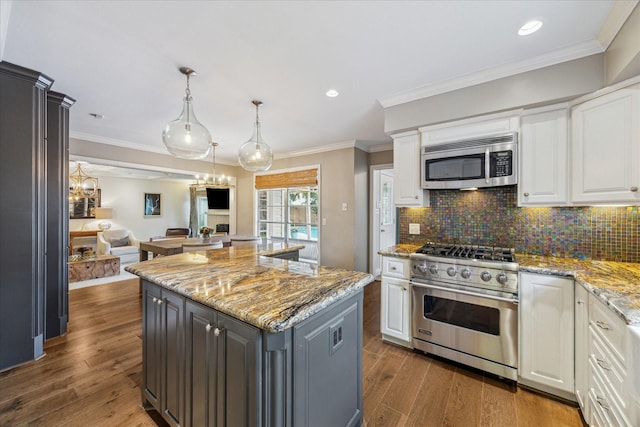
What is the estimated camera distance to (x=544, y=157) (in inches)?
80.8

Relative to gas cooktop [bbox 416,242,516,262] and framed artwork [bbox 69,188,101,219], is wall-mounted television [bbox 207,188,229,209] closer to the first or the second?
framed artwork [bbox 69,188,101,219]

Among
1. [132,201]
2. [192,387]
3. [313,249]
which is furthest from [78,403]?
[132,201]

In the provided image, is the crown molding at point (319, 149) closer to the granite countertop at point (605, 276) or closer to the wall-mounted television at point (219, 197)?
the wall-mounted television at point (219, 197)

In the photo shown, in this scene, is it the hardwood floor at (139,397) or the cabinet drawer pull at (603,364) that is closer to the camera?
the cabinet drawer pull at (603,364)

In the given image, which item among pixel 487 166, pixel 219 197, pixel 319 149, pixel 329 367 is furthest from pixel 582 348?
pixel 219 197

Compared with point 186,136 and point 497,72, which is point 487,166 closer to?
point 497,72

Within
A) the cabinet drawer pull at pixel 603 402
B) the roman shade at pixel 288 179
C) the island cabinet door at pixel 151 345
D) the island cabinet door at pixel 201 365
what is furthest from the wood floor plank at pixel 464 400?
the roman shade at pixel 288 179

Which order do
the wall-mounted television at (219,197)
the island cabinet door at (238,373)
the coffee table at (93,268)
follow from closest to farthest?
the island cabinet door at (238,373), the coffee table at (93,268), the wall-mounted television at (219,197)

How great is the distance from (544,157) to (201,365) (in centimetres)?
280

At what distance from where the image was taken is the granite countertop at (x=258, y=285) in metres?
1.03

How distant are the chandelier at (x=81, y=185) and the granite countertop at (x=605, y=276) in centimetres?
763

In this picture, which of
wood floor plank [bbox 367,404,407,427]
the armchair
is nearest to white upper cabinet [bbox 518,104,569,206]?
wood floor plank [bbox 367,404,407,427]

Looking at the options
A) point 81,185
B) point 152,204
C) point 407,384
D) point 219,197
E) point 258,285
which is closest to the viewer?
point 258,285

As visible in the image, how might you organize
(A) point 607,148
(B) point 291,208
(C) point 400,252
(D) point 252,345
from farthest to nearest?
(B) point 291,208
(C) point 400,252
(A) point 607,148
(D) point 252,345
